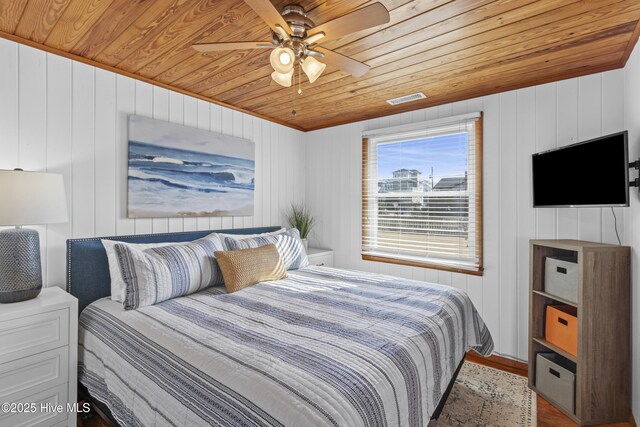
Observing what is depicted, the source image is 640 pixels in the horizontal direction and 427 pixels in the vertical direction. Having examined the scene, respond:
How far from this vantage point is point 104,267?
2.34 m

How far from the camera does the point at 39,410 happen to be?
182cm

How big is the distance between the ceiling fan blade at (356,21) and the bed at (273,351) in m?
1.41

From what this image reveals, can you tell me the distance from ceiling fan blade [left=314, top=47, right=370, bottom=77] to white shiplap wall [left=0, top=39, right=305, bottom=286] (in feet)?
5.69

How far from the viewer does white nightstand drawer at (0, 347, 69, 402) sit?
1.71 metres

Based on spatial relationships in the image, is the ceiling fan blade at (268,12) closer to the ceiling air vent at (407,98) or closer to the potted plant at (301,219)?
the ceiling air vent at (407,98)

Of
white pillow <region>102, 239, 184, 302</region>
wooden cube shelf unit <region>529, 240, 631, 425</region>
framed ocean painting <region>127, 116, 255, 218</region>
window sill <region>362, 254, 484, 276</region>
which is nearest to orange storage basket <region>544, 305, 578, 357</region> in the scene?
wooden cube shelf unit <region>529, 240, 631, 425</region>

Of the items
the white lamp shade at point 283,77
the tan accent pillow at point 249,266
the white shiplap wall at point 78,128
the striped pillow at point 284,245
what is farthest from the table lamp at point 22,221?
the white lamp shade at point 283,77

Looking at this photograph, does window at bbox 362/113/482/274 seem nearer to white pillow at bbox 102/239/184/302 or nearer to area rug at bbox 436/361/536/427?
area rug at bbox 436/361/536/427

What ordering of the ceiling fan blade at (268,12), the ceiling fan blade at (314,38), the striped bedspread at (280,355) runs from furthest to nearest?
the ceiling fan blade at (314,38)
the ceiling fan blade at (268,12)
the striped bedspread at (280,355)

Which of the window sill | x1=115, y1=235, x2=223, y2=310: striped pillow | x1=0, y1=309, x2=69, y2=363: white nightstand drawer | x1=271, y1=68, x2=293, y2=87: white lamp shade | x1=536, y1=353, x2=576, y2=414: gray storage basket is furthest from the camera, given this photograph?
the window sill

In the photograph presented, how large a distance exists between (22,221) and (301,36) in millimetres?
1808

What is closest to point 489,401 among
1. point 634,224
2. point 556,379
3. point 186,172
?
point 556,379

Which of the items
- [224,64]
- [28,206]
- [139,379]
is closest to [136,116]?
[224,64]

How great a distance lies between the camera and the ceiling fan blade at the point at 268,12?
1.33 m
